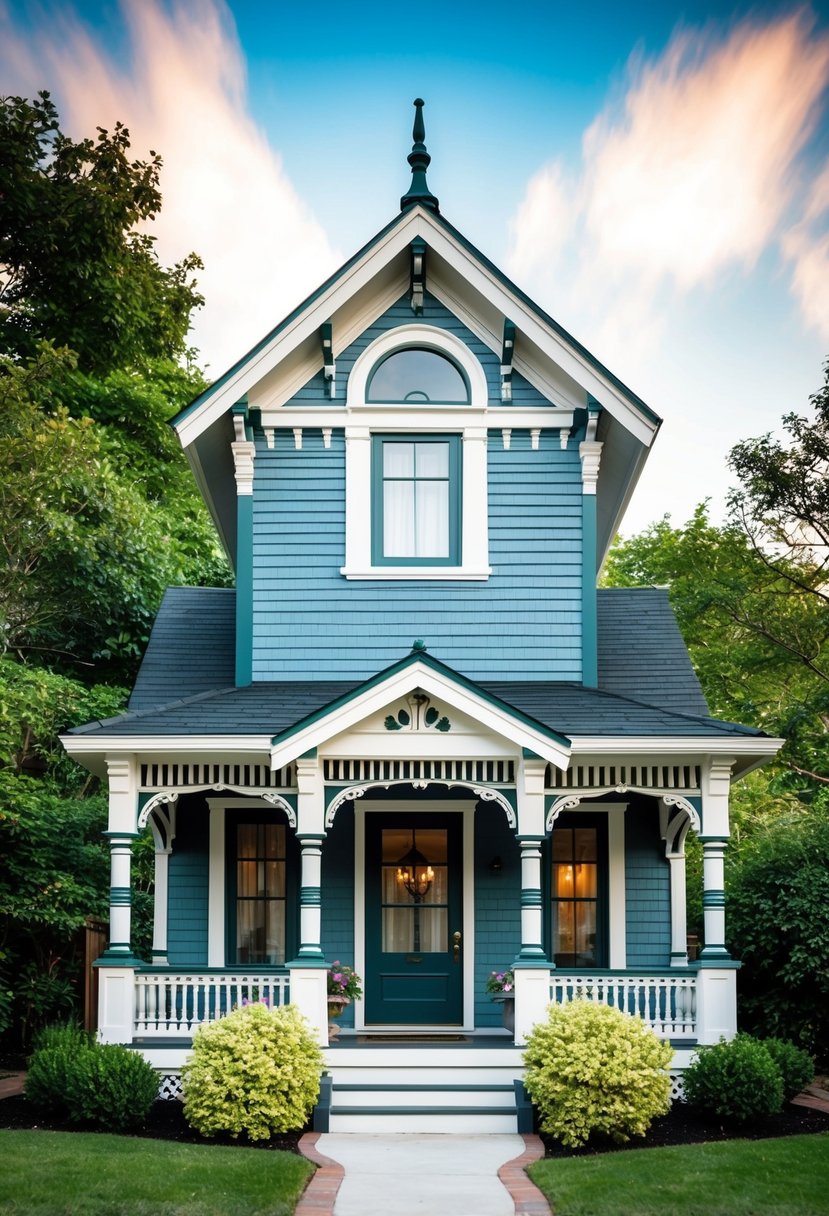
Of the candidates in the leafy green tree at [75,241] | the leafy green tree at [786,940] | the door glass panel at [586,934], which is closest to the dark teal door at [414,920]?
the door glass panel at [586,934]

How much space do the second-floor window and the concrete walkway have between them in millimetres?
5997

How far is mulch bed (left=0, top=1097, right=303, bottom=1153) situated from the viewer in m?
9.96

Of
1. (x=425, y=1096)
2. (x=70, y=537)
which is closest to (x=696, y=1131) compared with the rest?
(x=425, y=1096)

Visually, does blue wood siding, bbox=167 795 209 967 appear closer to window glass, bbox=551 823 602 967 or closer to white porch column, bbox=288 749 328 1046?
white porch column, bbox=288 749 328 1046

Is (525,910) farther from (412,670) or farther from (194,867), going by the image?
(194,867)

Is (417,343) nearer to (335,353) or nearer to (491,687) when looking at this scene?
(335,353)

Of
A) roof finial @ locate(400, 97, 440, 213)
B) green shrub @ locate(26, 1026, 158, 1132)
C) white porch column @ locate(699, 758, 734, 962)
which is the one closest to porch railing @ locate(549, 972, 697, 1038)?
white porch column @ locate(699, 758, 734, 962)

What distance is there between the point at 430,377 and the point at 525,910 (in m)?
5.95

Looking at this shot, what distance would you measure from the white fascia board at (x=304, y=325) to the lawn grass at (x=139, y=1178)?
Result: 703cm

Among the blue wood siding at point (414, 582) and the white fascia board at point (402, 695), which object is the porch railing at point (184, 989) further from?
the blue wood siding at point (414, 582)

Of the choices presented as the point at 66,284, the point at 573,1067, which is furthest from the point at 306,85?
the point at 573,1067

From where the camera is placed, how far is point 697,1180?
864 cm

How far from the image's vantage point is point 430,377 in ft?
46.0

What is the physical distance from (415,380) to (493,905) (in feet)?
18.9
